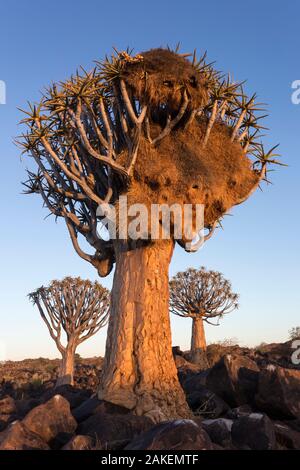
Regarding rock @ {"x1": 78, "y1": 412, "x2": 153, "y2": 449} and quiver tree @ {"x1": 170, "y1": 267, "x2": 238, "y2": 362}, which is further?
quiver tree @ {"x1": 170, "y1": 267, "x2": 238, "y2": 362}

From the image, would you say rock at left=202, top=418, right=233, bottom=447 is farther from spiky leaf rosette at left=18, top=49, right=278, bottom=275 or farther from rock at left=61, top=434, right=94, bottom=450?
spiky leaf rosette at left=18, top=49, right=278, bottom=275

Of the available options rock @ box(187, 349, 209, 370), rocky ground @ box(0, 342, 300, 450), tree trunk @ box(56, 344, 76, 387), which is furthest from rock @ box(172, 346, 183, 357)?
rocky ground @ box(0, 342, 300, 450)

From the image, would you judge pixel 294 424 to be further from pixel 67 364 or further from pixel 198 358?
pixel 198 358

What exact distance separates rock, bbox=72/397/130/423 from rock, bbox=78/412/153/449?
0.70 m

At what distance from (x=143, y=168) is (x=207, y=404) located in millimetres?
4624

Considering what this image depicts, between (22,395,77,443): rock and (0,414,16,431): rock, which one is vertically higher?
(22,395,77,443): rock

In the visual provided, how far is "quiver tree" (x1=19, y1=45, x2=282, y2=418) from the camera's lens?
8.95 m

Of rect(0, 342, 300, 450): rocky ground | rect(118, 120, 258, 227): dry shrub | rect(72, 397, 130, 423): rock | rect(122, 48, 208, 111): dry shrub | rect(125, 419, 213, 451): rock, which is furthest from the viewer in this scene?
rect(122, 48, 208, 111): dry shrub

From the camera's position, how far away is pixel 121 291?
930 centimetres

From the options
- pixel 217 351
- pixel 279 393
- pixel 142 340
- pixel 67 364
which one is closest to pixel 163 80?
pixel 142 340

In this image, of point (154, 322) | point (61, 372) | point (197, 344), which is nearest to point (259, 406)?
point (154, 322)

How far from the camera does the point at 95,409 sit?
793 cm

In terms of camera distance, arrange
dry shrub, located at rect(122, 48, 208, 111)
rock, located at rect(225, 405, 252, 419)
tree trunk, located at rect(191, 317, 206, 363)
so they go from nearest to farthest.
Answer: rock, located at rect(225, 405, 252, 419) < dry shrub, located at rect(122, 48, 208, 111) < tree trunk, located at rect(191, 317, 206, 363)
